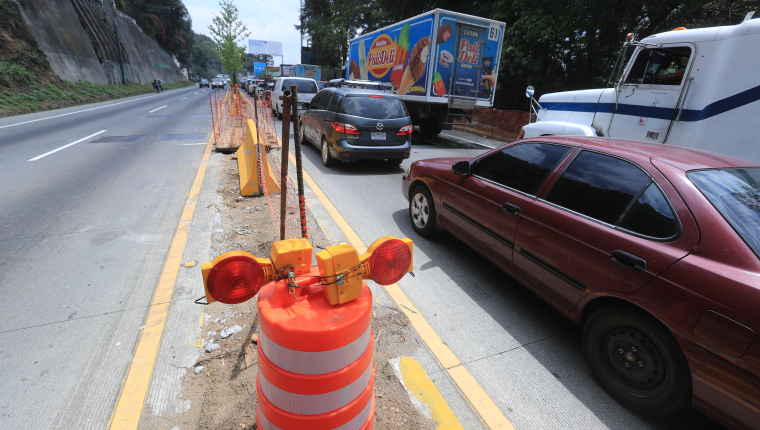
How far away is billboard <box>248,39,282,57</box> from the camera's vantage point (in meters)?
82.8

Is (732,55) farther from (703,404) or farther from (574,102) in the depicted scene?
(703,404)

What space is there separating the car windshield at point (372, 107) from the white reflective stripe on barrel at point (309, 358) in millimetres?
6646

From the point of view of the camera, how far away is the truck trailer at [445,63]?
1130 centimetres

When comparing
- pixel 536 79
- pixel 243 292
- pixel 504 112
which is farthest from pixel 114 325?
pixel 536 79

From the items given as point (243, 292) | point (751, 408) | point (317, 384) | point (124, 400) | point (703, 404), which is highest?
point (243, 292)

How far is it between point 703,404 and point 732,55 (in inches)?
222

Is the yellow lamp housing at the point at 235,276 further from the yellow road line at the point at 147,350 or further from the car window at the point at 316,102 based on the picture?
the car window at the point at 316,102

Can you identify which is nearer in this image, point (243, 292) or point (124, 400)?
point (243, 292)

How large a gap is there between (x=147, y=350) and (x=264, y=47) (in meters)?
92.5

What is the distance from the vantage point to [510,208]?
327 cm

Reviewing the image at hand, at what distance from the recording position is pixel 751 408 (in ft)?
5.82

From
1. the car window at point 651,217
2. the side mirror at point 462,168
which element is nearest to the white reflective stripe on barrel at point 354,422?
the car window at point 651,217

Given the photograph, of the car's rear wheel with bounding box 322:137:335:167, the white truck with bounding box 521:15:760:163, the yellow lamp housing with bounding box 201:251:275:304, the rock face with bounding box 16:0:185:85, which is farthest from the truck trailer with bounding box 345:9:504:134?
the rock face with bounding box 16:0:185:85

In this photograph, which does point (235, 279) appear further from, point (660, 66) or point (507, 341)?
point (660, 66)
